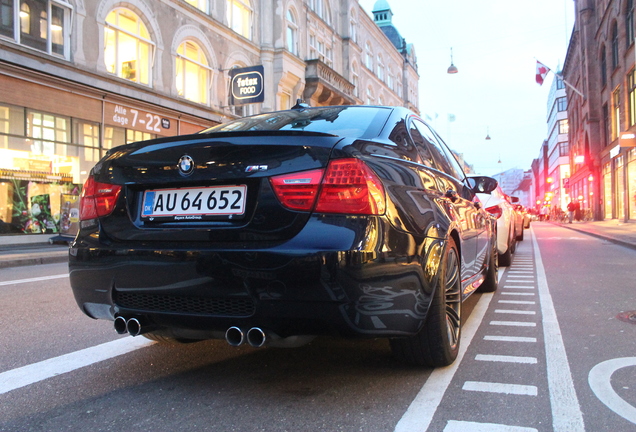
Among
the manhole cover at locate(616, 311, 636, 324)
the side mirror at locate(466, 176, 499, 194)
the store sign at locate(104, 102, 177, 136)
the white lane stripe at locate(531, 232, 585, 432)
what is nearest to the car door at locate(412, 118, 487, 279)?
the side mirror at locate(466, 176, 499, 194)

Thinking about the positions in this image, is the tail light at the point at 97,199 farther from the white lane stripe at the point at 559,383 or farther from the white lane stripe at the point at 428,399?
the white lane stripe at the point at 559,383

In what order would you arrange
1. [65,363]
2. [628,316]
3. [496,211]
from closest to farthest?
[65,363], [628,316], [496,211]

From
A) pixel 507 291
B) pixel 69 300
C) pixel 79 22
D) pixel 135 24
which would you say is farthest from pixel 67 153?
pixel 507 291

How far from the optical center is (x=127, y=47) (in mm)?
18031

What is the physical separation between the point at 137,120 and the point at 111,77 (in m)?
1.66

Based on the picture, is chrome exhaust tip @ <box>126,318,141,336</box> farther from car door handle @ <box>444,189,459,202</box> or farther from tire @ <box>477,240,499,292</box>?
tire @ <box>477,240,499,292</box>

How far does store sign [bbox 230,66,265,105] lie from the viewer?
21.2 meters

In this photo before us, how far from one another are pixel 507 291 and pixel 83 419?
16.0 feet

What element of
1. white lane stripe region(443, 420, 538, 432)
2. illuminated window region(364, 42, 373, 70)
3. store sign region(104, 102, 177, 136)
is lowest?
white lane stripe region(443, 420, 538, 432)

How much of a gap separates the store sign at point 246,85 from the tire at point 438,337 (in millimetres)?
18857

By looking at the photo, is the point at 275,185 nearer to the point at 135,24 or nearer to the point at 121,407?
the point at 121,407

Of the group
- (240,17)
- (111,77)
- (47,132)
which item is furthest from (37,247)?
(240,17)

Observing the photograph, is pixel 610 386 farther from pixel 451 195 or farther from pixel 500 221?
pixel 500 221

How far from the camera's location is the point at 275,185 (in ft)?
7.68
